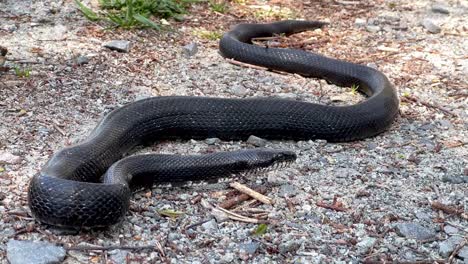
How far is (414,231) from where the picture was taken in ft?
14.8

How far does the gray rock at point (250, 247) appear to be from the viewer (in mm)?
4191

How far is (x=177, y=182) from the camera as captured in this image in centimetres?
490

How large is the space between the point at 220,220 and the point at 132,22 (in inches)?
151

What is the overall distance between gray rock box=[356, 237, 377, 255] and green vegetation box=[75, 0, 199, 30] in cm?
418

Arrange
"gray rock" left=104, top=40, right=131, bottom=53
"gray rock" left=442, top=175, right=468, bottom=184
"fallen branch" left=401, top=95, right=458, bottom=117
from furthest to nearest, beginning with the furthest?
1. "gray rock" left=104, top=40, right=131, bottom=53
2. "fallen branch" left=401, top=95, right=458, bottom=117
3. "gray rock" left=442, top=175, right=468, bottom=184

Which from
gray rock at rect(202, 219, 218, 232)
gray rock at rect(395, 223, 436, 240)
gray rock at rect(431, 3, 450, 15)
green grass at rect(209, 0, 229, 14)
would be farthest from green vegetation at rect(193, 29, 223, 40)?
gray rock at rect(395, 223, 436, 240)

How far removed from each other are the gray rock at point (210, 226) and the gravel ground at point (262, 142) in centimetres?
1

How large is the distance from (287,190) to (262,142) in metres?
0.93

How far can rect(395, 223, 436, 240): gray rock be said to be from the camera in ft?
14.6

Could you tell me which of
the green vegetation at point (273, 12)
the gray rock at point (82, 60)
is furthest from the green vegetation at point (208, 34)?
the gray rock at point (82, 60)

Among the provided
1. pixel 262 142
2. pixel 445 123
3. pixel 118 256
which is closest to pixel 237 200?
pixel 118 256

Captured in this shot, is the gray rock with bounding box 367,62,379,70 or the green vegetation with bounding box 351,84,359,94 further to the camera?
the gray rock with bounding box 367,62,379,70

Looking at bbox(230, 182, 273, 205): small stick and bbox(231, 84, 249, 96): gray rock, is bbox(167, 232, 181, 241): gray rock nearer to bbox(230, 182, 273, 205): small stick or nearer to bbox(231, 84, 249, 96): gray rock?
bbox(230, 182, 273, 205): small stick

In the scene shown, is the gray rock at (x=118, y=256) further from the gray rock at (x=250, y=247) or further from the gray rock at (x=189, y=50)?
the gray rock at (x=189, y=50)
